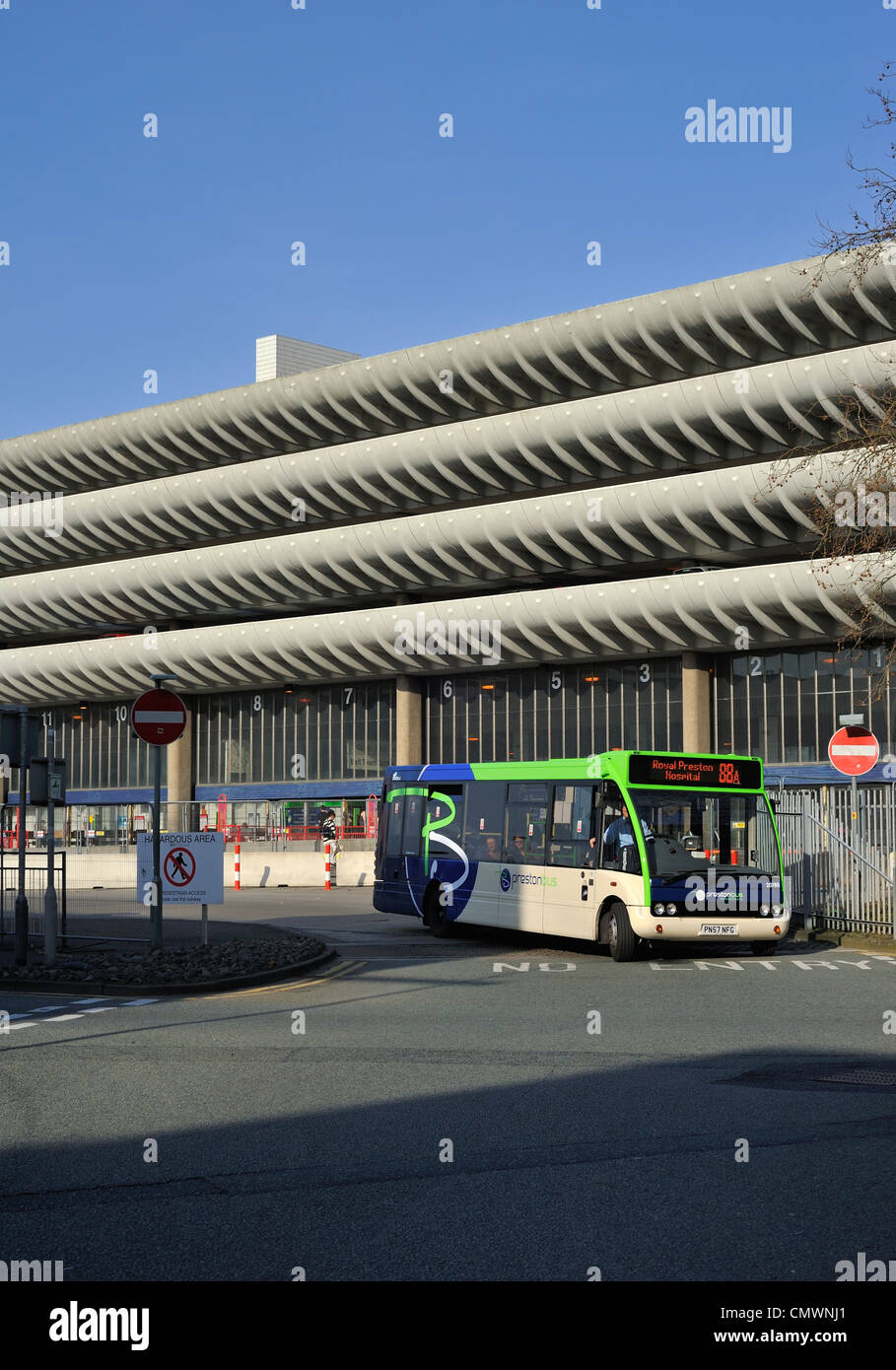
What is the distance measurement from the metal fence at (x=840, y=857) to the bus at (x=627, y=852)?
133 centimetres

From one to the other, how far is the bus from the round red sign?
5680 mm

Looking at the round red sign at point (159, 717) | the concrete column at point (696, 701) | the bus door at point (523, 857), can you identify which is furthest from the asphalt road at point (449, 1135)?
the concrete column at point (696, 701)

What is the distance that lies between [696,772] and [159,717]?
298 inches

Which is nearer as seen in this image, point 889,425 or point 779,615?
point 889,425

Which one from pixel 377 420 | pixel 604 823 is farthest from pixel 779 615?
pixel 604 823

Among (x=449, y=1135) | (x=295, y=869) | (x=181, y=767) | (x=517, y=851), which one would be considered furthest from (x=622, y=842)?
(x=181, y=767)

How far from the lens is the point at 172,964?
58.9ft

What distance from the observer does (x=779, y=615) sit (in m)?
50.1

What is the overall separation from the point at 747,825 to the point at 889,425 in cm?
584

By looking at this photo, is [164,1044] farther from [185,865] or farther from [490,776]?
[490,776]

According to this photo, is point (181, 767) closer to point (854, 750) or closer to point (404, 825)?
point (404, 825)

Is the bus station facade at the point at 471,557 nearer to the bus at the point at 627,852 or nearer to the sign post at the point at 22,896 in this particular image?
the bus at the point at 627,852
